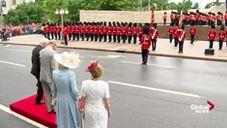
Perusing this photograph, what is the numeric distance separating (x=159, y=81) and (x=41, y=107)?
5131 millimetres

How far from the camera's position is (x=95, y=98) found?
16.7 ft

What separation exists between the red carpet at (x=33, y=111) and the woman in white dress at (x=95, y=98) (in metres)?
2.38

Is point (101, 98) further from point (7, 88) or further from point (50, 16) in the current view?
point (50, 16)

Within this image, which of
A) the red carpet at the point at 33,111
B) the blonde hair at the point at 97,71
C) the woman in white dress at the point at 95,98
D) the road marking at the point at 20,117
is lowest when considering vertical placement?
the road marking at the point at 20,117

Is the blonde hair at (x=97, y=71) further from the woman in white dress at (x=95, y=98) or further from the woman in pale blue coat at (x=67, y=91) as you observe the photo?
the woman in pale blue coat at (x=67, y=91)

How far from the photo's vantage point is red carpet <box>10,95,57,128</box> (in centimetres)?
764

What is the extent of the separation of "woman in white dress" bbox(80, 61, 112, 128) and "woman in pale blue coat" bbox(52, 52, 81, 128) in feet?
1.87

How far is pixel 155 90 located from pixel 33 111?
4.25 m

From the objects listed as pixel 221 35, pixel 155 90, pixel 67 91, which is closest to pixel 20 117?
pixel 67 91

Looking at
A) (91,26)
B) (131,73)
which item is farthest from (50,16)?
(131,73)

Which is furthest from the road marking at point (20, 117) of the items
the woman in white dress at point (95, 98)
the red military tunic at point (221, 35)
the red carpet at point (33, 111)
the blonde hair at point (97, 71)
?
the red military tunic at point (221, 35)

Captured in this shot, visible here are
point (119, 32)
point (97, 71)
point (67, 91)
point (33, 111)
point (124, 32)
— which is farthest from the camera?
point (119, 32)

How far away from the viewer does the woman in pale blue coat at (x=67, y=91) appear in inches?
222

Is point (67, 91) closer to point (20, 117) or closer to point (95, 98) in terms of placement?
point (95, 98)
